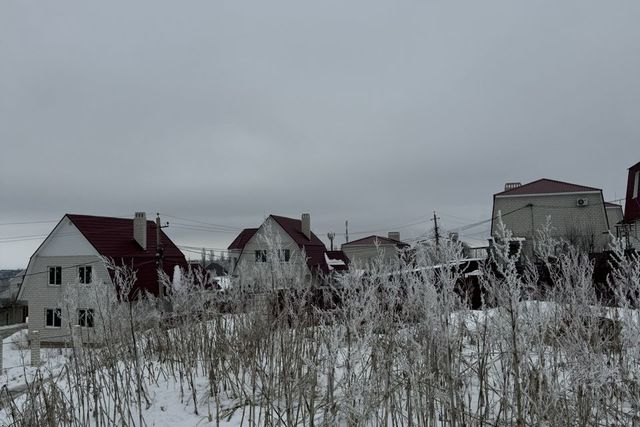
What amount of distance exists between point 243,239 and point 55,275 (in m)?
12.1

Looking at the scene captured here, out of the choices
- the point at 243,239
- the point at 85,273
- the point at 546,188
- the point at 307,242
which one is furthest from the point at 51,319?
the point at 546,188

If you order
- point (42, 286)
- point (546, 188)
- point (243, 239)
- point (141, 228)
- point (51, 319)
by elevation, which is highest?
point (546, 188)

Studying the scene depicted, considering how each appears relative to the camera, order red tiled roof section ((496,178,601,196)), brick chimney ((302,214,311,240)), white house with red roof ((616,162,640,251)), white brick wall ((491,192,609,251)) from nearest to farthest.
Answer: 1. white house with red roof ((616,162,640,251))
2. white brick wall ((491,192,609,251))
3. red tiled roof section ((496,178,601,196))
4. brick chimney ((302,214,311,240))

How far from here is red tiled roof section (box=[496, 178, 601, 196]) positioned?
2667 centimetres

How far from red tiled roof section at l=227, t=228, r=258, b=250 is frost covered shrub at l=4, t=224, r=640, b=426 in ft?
81.4

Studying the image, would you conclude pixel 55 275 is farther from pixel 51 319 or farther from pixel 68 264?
pixel 51 319

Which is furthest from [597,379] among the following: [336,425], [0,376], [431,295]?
[0,376]

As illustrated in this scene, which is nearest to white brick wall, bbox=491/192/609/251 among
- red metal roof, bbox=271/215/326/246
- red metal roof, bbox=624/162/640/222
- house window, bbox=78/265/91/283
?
red metal roof, bbox=624/162/640/222

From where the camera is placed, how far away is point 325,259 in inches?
1316

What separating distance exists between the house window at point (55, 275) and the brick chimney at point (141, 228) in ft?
13.8

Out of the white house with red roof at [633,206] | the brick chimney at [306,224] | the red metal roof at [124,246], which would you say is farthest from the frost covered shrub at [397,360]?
the brick chimney at [306,224]

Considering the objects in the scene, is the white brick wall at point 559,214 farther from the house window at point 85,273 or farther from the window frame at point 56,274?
the window frame at point 56,274

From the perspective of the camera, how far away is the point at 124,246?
26.7m

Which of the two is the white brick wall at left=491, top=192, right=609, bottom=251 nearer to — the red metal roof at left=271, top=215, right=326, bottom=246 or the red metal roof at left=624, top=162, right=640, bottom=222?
the red metal roof at left=624, top=162, right=640, bottom=222
